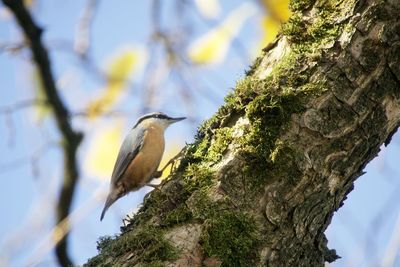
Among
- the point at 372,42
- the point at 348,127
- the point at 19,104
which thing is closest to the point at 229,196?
the point at 348,127

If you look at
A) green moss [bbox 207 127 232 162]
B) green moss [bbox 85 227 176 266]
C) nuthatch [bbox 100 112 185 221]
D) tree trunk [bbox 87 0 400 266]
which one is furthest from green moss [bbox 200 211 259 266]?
nuthatch [bbox 100 112 185 221]

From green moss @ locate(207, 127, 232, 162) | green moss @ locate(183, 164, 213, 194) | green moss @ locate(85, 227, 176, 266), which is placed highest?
green moss @ locate(207, 127, 232, 162)

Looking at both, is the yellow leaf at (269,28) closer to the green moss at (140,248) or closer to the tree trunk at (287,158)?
the tree trunk at (287,158)

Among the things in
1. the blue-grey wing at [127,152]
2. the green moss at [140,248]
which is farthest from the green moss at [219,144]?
the blue-grey wing at [127,152]

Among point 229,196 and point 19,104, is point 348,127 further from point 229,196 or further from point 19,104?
point 19,104

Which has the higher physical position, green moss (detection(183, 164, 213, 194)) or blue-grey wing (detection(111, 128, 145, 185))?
blue-grey wing (detection(111, 128, 145, 185))

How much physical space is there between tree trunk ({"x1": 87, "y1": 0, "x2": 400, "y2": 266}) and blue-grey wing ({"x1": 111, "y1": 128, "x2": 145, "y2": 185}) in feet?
5.41

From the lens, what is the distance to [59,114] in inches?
168

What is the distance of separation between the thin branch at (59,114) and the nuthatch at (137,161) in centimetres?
41

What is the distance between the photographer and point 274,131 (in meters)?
2.31

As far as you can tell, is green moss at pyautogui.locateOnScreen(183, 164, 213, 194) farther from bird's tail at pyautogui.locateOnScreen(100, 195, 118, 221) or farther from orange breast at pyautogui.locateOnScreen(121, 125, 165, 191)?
bird's tail at pyautogui.locateOnScreen(100, 195, 118, 221)

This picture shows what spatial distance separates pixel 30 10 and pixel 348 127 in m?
2.77

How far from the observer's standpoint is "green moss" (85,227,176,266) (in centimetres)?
211

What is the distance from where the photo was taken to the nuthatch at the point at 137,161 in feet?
13.3
